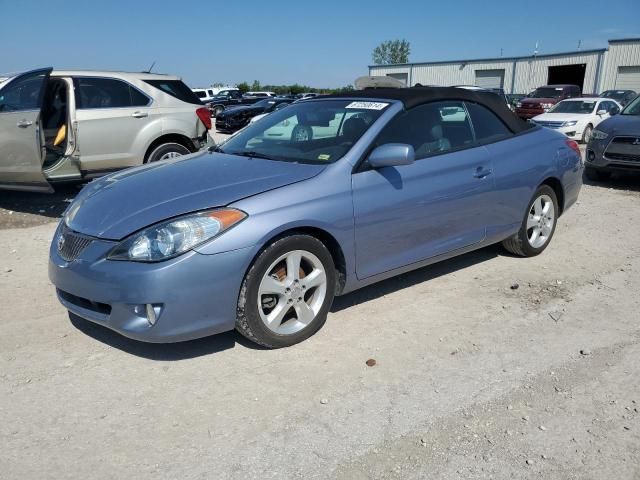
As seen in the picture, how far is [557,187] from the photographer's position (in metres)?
5.39

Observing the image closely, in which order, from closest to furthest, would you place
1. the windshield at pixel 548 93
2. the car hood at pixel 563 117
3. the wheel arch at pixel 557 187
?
the wheel arch at pixel 557 187 < the car hood at pixel 563 117 < the windshield at pixel 548 93

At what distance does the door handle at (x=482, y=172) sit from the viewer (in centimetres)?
442

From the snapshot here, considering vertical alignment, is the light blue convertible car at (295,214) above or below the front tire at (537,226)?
above

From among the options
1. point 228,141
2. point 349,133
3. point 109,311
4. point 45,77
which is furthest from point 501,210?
point 45,77

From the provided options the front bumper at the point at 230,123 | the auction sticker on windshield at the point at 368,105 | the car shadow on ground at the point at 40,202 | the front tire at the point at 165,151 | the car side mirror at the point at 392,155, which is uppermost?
the auction sticker on windshield at the point at 368,105

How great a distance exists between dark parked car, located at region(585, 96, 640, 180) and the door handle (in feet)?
17.1

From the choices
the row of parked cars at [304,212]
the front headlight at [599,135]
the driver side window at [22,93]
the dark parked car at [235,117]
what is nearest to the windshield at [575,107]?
the front headlight at [599,135]

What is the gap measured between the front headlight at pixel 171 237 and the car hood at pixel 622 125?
301 inches

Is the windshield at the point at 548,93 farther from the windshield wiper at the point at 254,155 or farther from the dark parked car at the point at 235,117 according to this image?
the windshield wiper at the point at 254,155

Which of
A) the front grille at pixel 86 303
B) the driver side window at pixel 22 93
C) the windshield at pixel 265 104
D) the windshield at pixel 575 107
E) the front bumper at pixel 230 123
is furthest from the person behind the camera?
the windshield at pixel 265 104

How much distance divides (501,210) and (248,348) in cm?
251

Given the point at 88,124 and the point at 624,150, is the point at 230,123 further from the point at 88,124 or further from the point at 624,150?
the point at 624,150

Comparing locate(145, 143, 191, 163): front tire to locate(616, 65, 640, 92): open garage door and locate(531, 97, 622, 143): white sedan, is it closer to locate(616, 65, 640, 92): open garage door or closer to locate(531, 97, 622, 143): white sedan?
locate(531, 97, 622, 143): white sedan

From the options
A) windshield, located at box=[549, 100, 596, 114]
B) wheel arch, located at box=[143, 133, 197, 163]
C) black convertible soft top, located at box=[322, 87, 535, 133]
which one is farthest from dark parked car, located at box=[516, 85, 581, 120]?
black convertible soft top, located at box=[322, 87, 535, 133]
